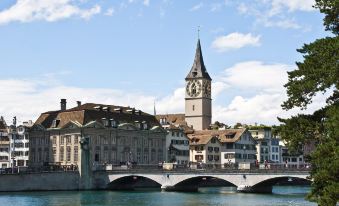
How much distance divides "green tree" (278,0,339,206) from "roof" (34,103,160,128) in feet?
279

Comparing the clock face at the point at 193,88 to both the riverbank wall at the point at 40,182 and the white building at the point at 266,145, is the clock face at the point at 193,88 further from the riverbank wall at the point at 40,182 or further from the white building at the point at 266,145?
the riverbank wall at the point at 40,182

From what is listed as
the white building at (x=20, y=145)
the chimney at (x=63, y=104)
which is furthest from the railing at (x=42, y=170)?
the white building at (x=20, y=145)

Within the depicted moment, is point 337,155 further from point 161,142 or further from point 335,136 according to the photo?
point 161,142

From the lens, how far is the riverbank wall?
90.2 m

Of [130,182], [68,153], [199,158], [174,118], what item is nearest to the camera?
[130,182]

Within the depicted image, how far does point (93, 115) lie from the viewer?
116m

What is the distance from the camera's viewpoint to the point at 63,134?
116 m

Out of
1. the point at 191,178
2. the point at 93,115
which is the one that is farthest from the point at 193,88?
the point at 191,178

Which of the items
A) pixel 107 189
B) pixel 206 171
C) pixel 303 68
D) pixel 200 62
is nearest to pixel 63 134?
pixel 107 189

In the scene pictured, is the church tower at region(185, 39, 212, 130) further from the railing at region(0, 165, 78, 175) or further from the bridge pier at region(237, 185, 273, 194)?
the bridge pier at region(237, 185, 273, 194)

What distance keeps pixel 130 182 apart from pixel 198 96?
6260 cm

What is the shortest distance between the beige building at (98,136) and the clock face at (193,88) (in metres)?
34.3

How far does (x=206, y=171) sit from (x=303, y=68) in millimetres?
56841

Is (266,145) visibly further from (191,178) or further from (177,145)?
(191,178)
